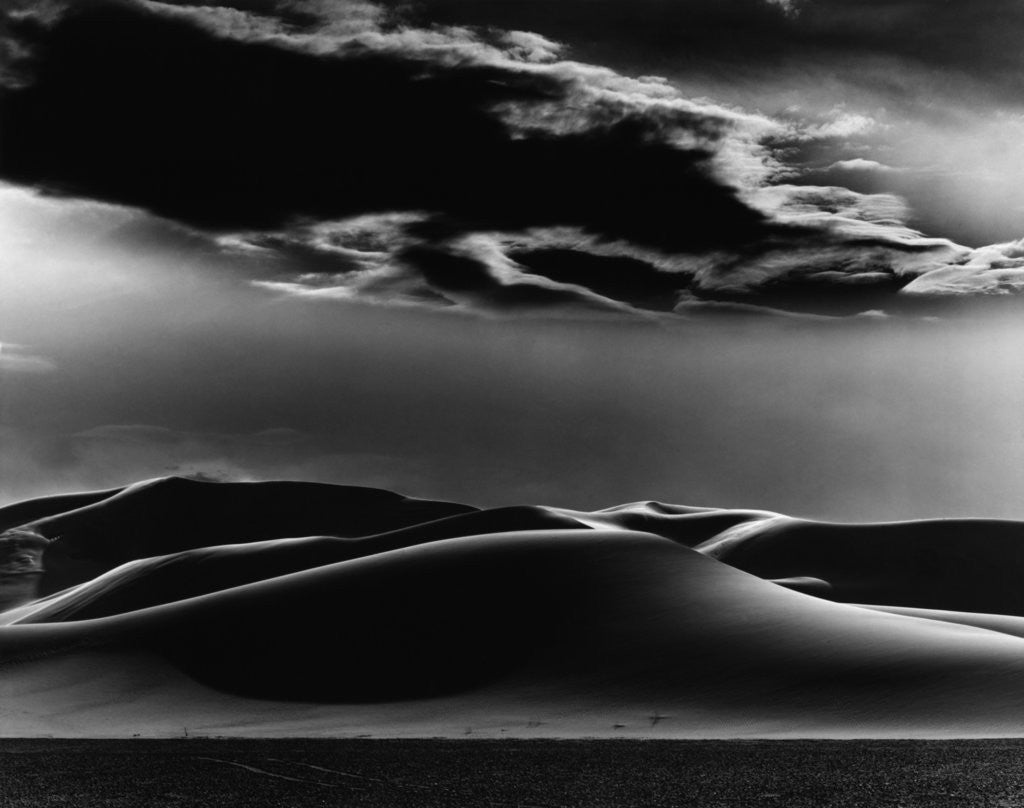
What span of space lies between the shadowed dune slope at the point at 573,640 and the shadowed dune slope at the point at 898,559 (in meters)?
50.6

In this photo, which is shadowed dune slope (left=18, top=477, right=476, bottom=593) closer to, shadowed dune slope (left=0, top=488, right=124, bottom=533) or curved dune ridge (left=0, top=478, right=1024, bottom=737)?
shadowed dune slope (left=0, top=488, right=124, bottom=533)

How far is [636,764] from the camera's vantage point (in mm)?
19516

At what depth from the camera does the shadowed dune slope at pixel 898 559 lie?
9219 cm

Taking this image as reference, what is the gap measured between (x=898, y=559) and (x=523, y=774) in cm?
8826

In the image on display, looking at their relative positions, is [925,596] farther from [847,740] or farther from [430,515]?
[847,740]

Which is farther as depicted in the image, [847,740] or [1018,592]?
[1018,592]

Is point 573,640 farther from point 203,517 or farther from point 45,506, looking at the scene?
point 45,506

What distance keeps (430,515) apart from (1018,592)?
69991mm

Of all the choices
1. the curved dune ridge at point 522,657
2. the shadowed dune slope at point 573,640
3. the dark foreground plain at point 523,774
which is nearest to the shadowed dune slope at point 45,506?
the shadowed dune slope at point 573,640

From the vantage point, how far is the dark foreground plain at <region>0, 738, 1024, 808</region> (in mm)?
16109

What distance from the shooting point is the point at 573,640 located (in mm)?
35031

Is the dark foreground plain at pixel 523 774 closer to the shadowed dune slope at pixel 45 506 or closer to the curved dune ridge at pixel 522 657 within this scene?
the curved dune ridge at pixel 522 657

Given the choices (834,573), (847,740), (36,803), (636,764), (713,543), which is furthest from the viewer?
(713,543)

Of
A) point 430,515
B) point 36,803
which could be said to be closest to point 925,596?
point 430,515
